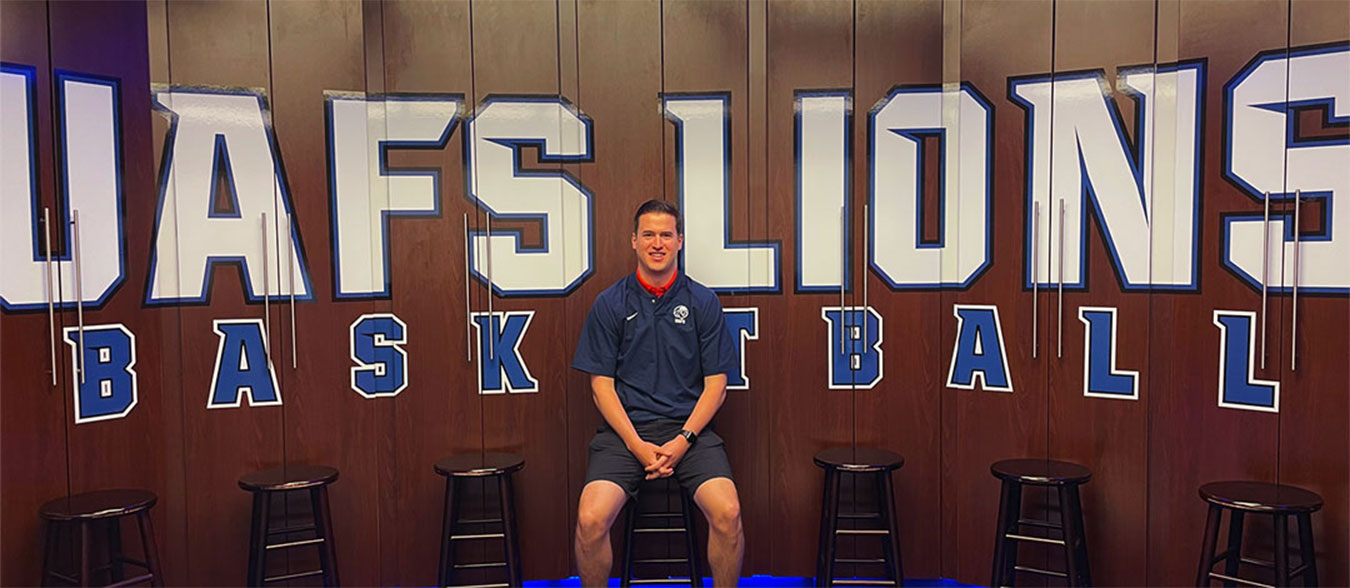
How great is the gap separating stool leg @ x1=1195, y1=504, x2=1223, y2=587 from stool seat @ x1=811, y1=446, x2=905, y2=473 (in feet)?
3.41

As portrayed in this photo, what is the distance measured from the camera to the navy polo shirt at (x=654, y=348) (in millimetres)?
3439

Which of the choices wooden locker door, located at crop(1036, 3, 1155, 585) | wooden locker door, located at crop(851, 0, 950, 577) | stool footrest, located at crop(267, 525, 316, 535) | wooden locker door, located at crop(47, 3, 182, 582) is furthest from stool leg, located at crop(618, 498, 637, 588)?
wooden locker door, located at crop(47, 3, 182, 582)

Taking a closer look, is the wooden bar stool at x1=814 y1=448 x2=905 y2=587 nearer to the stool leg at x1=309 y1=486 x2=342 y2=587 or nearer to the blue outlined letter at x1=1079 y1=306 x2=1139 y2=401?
the blue outlined letter at x1=1079 y1=306 x2=1139 y2=401

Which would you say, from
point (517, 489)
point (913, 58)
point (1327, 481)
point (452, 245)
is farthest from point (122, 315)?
point (1327, 481)

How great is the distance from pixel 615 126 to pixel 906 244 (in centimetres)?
136

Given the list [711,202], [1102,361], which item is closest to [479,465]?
[711,202]

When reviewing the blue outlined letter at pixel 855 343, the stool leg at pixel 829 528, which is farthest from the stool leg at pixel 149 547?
the blue outlined letter at pixel 855 343

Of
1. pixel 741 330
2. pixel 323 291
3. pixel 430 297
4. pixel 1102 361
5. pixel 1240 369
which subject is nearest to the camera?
pixel 1240 369

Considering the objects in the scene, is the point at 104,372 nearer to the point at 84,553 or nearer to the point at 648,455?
the point at 84,553

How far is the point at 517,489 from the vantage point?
149 inches

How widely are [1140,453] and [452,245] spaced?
2.90m

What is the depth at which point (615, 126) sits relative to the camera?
3.72 m

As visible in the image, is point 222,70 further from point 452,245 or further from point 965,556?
point 965,556

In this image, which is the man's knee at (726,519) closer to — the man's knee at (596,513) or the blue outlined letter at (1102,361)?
the man's knee at (596,513)
